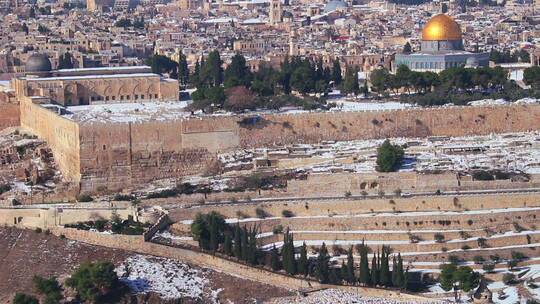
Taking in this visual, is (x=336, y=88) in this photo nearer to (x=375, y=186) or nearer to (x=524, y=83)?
(x=524, y=83)

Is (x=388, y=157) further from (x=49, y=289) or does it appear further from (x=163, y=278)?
(x=49, y=289)

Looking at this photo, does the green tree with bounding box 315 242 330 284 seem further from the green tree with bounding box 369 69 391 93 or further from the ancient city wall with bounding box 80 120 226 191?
the green tree with bounding box 369 69 391 93

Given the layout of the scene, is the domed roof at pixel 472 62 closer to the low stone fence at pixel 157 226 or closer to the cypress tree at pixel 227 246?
the low stone fence at pixel 157 226

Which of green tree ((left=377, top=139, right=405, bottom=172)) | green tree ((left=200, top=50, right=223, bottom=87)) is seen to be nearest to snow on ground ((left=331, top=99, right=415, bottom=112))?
green tree ((left=377, top=139, right=405, bottom=172))

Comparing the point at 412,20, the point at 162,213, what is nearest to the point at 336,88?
the point at 162,213

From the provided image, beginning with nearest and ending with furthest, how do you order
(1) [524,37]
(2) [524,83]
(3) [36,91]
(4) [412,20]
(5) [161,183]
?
(5) [161,183], (3) [36,91], (2) [524,83], (1) [524,37], (4) [412,20]

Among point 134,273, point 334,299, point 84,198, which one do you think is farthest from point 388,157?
point 134,273
